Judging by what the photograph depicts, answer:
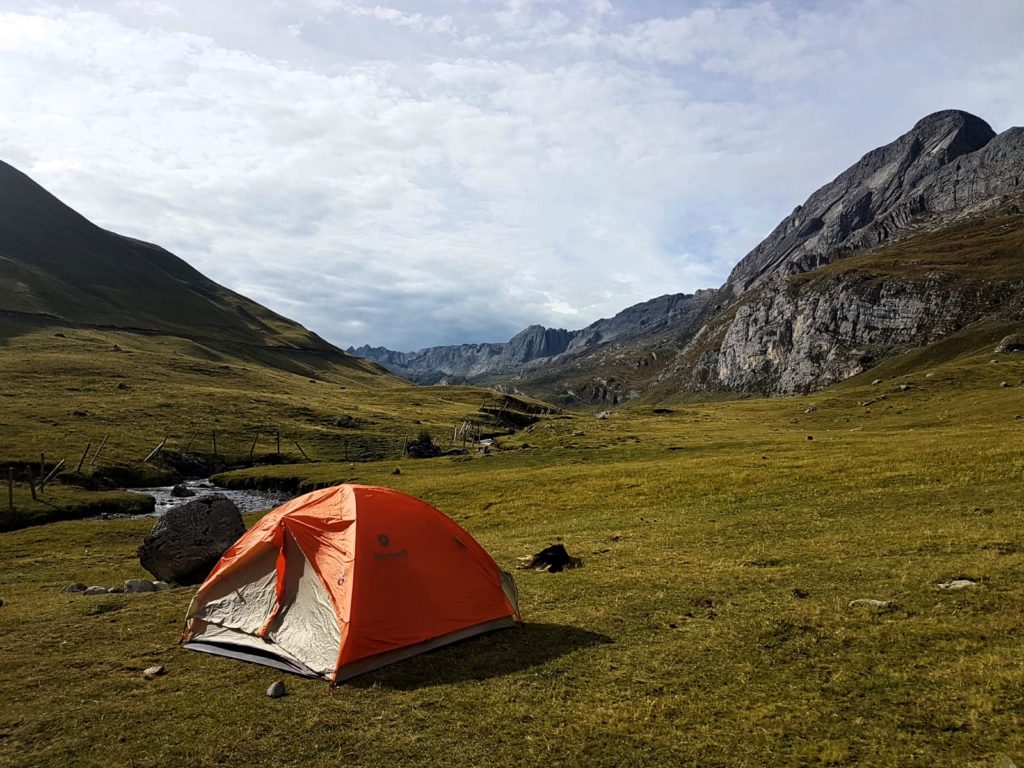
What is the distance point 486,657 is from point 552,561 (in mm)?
8761

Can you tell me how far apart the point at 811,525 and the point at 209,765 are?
77.7 feet

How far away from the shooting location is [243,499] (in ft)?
191

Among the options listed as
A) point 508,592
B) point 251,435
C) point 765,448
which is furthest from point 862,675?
point 251,435

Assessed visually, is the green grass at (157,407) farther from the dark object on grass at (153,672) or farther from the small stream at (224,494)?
the dark object on grass at (153,672)

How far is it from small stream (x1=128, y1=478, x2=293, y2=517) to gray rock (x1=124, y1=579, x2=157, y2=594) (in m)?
29.1

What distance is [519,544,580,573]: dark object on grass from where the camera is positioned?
74.1ft

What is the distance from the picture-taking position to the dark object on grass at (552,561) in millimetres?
22575

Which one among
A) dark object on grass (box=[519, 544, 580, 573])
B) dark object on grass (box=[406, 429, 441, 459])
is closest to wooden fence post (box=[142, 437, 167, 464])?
dark object on grass (box=[406, 429, 441, 459])

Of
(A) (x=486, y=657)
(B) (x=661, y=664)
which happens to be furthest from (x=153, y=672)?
(B) (x=661, y=664)

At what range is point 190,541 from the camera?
24984 millimetres

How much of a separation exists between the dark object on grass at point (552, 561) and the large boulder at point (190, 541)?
13.3 m

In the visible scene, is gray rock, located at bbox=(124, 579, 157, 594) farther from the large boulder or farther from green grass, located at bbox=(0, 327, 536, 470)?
green grass, located at bbox=(0, 327, 536, 470)

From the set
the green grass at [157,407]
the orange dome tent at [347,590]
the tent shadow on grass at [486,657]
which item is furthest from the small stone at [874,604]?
the green grass at [157,407]

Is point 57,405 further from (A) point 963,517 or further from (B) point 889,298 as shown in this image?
A: (B) point 889,298
